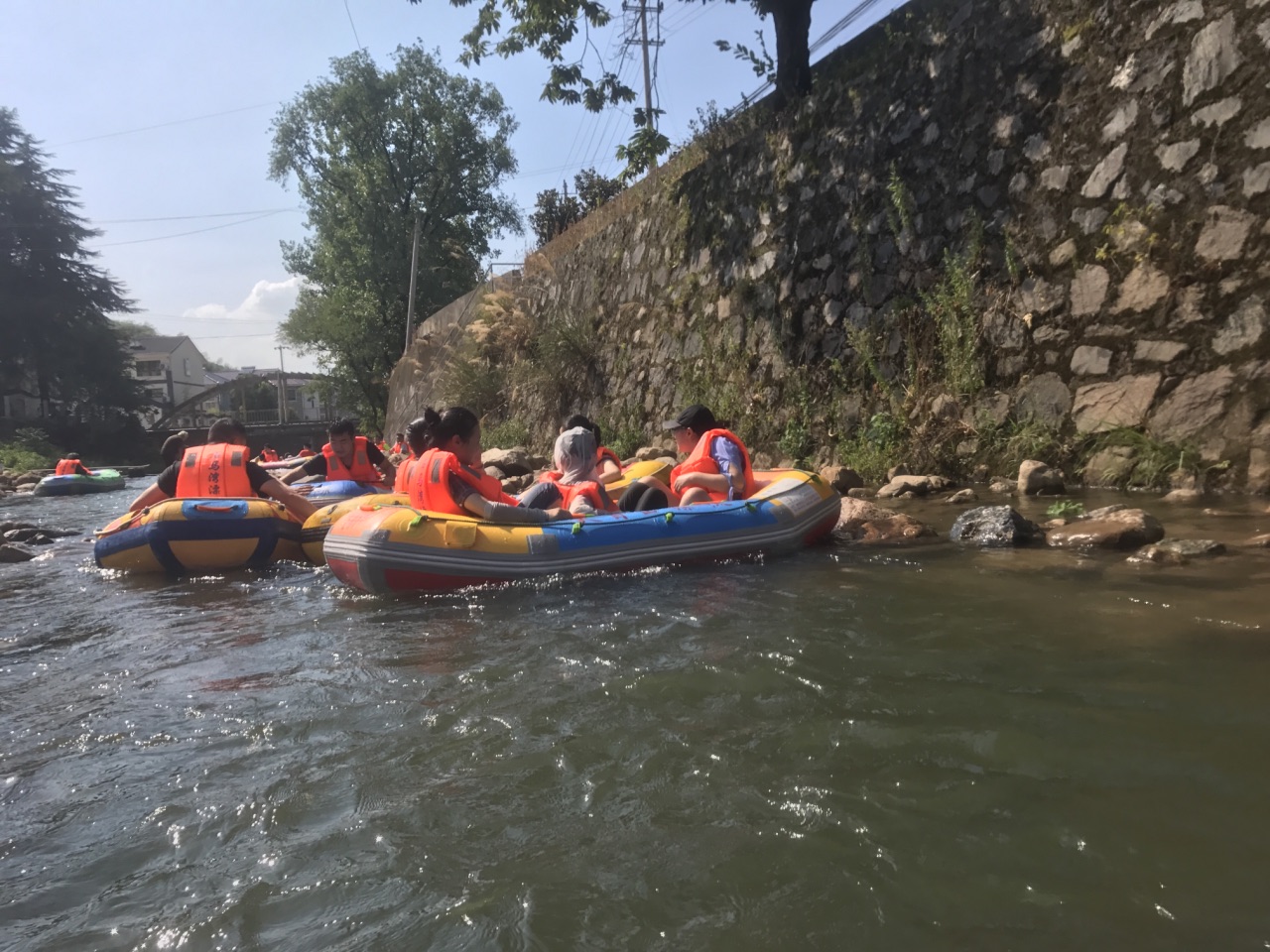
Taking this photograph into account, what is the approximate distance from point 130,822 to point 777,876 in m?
1.96

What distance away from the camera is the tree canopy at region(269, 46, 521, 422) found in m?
32.7

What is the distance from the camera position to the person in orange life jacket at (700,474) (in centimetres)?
659

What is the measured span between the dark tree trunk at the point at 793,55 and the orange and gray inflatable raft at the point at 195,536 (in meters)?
8.11

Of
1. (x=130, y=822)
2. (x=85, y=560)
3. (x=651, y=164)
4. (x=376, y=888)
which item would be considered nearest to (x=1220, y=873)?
(x=376, y=888)

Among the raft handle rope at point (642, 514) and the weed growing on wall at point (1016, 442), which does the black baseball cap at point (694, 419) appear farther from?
the weed growing on wall at point (1016, 442)

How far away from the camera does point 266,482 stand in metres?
7.58

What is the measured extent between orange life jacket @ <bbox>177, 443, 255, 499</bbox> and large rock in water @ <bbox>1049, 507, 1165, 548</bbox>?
20.9ft

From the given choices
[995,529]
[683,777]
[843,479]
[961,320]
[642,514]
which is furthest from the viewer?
[843,479]

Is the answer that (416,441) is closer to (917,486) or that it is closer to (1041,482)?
(917,486)

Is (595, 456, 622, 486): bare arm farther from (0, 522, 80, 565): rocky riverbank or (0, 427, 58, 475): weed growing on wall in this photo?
(0, 427, 58, 475): weed growing on wall

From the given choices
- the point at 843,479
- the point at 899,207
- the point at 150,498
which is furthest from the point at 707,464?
the point at 150,498

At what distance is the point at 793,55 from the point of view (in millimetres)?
10883

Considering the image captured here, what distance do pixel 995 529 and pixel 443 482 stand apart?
12.2 feet

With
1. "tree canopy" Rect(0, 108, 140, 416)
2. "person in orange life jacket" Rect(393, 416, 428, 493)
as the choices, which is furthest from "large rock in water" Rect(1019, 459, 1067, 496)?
"tree canopy" Rect(0, 108, 140, 416)
